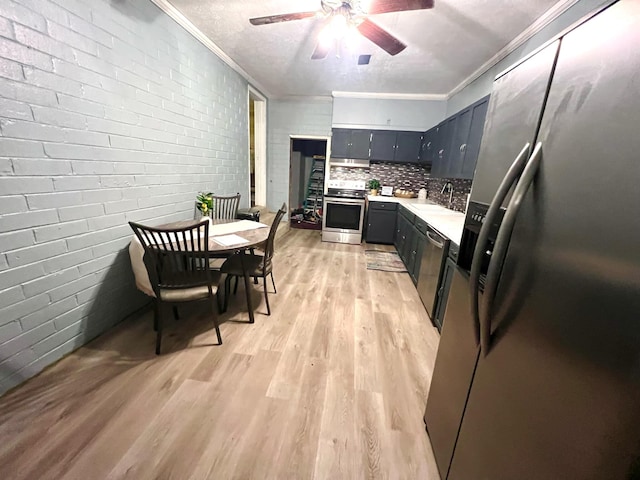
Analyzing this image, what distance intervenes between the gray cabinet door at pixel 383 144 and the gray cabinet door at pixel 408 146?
9cm

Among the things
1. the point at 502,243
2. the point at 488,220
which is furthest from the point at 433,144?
the point at 502,243

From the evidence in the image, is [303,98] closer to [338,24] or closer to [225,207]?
[225,207]

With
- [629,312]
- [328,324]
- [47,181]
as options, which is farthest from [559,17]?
[47,181]

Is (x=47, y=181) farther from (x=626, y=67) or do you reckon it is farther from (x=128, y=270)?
(x=626, y=67)

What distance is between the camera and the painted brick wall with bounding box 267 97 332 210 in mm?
5059

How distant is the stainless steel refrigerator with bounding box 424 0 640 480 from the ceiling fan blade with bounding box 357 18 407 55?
56.8 inches

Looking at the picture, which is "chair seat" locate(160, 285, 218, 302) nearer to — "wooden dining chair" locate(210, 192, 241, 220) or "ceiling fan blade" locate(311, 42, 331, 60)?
"wooden dining chair" locate(210, 192, 241, 220)

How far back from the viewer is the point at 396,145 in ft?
15.7

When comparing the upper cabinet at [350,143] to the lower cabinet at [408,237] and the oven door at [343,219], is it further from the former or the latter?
the lower cabinet at [408,237]

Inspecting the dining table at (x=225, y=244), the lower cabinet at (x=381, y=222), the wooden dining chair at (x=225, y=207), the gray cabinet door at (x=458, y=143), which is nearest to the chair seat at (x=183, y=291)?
the dining table at (x=225, y=244)

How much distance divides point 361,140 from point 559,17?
306 centimetres

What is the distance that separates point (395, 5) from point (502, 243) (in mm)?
1834

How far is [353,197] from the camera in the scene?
184 inches

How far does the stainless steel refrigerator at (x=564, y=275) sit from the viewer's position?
0.45 metres
